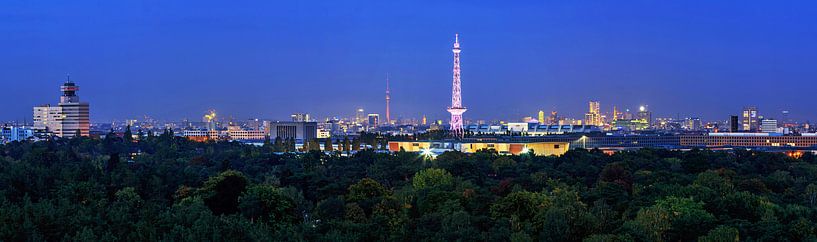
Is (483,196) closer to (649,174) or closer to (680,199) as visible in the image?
(680,199)

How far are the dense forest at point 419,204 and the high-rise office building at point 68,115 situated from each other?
64.7 meters

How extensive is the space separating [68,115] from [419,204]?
8635 cm

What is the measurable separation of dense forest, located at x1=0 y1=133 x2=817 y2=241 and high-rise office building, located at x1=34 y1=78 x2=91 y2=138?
64.7 meters

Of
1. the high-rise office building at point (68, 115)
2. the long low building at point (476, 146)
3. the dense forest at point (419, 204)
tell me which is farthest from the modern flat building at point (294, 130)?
the dense forest at point (419, 204)

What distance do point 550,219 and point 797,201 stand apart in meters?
11.1

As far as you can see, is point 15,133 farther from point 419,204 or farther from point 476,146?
point 419,204

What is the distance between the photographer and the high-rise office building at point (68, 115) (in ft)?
369

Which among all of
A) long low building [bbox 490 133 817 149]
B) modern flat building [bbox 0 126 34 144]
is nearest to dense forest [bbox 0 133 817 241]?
long low building [bbox 490 133 817 149]

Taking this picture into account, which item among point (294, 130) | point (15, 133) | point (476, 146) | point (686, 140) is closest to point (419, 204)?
point (476, 146)

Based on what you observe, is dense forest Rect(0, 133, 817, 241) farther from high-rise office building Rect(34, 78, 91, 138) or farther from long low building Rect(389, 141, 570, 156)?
high-rise office building Rect(34, 78, 91, 138)

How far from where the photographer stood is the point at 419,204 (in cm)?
3344

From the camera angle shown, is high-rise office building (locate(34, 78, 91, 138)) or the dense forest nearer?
the dense forest

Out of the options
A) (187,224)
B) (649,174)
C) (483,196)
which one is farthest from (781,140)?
(187,224)

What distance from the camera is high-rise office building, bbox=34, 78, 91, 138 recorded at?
4427 inches
